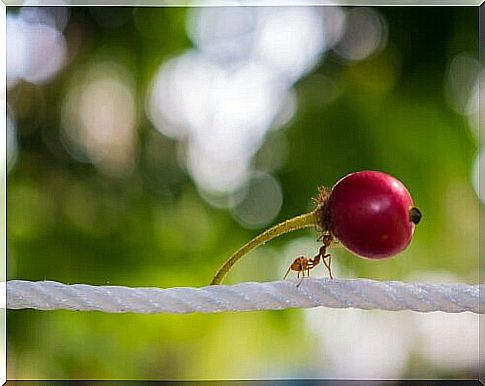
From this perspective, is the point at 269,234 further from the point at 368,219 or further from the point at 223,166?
the point at 223,166

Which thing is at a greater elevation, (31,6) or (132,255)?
(31,6)

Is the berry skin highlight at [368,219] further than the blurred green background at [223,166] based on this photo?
No

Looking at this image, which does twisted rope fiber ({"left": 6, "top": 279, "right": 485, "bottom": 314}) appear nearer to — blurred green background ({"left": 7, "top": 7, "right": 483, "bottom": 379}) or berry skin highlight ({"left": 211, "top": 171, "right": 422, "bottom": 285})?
berry skin highlight ({"left": 211, "top": 171, "right": 422, "bottom": 285})

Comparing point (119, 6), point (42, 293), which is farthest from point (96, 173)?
point (42, 293)

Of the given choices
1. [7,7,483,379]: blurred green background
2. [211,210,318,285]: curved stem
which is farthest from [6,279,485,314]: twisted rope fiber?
[7,7,483,379]: blurred green background

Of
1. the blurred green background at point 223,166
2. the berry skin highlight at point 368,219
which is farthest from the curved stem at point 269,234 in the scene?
the blurred green background at point 223,166

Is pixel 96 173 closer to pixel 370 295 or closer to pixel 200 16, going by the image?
pixel 200 16

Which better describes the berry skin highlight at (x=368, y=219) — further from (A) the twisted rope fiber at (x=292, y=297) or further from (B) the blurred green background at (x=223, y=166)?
(B) the blurred green background at (x=223, y=166)
